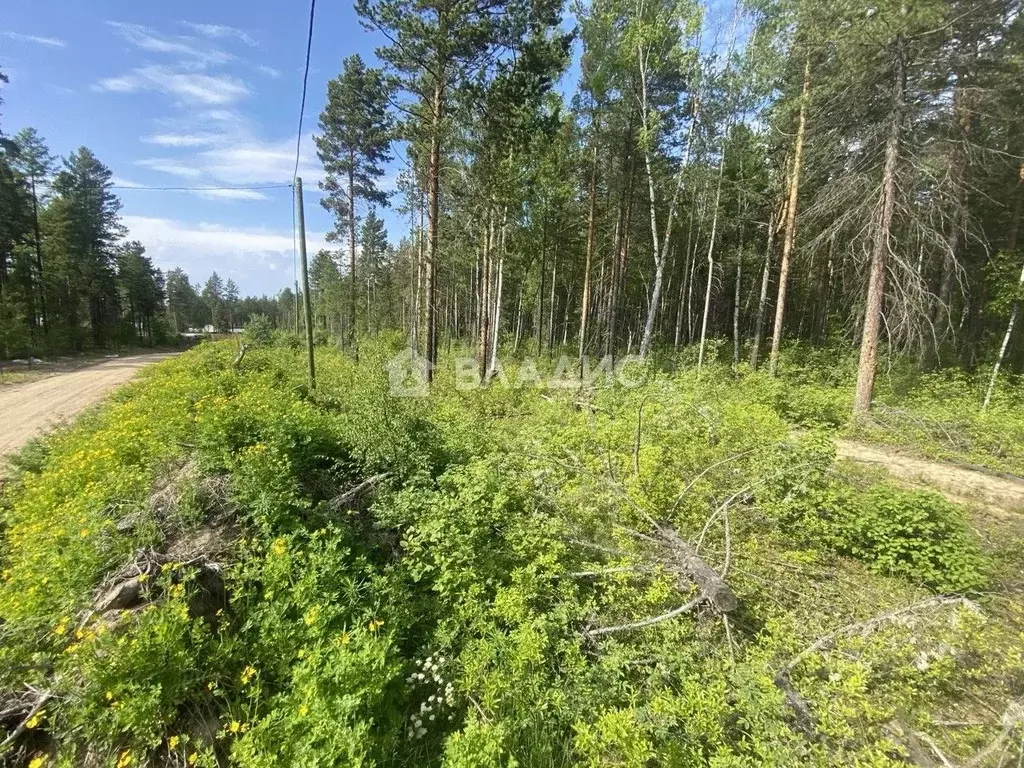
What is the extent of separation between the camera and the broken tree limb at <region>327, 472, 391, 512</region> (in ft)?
14.7

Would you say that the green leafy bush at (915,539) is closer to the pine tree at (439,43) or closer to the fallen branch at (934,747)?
the fallen branch at (934,747)

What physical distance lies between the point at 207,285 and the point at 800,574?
349 feet

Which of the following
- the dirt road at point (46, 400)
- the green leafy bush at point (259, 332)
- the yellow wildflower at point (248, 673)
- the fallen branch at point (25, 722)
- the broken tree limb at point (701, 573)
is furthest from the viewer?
the green leafy bush at point (259, 332)

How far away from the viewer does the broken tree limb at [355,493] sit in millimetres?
4484

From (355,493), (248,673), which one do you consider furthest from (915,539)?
(248,673)

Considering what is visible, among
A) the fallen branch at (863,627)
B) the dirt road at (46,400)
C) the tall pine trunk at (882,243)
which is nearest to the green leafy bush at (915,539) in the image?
the fallen branch at (863,627)

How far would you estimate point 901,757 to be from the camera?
257cm

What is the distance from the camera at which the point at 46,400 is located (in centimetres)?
1141

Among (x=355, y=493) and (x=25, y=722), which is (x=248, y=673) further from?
(x=355, y=493)

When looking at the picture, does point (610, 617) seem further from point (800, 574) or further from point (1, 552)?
point (1, 552)

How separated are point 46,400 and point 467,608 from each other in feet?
49.3

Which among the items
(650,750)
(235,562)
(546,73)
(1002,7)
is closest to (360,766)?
(650,750)

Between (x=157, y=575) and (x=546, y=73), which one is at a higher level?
(x=546, y=73)

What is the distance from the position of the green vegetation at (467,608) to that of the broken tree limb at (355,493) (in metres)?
0.06
